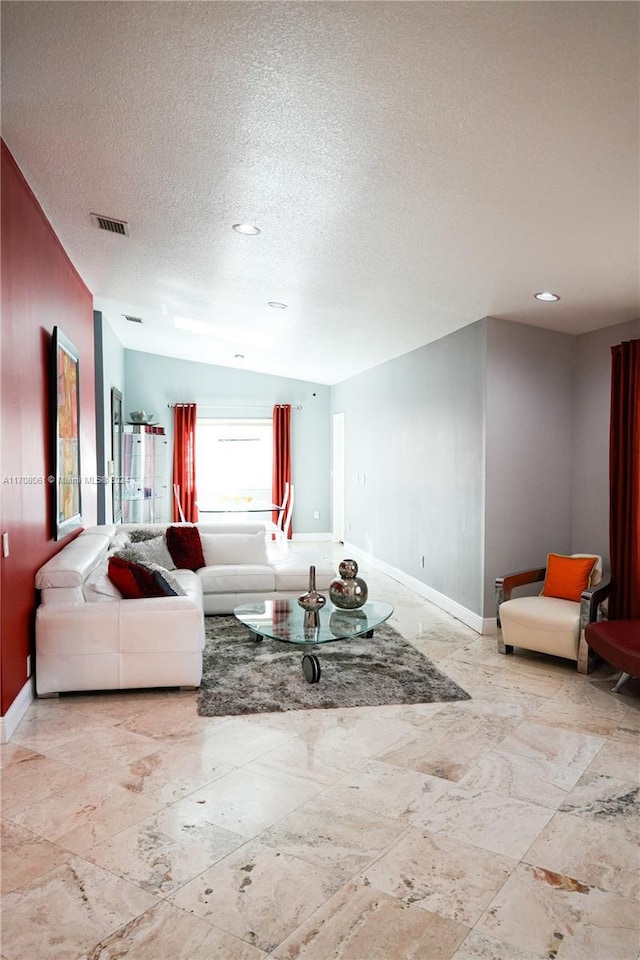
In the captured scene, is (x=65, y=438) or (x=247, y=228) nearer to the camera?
(x=247, y=228)

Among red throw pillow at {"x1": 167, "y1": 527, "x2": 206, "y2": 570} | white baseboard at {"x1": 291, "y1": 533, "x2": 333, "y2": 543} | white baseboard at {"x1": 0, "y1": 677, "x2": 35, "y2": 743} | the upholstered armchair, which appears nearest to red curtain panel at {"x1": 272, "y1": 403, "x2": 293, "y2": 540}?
white baseboard at {"x1": 291, "y1": 533, "x2": 333, "y2": 543}

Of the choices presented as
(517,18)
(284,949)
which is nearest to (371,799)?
(284,949)

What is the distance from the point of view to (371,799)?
2611mm

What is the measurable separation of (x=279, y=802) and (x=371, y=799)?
0.38m

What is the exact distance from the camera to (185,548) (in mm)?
5816

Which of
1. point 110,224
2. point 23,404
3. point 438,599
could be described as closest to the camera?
point 23,404

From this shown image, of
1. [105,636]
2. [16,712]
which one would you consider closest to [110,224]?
[105,636]

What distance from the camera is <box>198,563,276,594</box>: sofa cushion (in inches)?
220

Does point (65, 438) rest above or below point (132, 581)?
above

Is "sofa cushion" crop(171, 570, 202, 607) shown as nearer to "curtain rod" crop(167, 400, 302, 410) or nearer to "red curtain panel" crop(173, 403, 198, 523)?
"red curtain panel" crop(173, 403, 198, 523)

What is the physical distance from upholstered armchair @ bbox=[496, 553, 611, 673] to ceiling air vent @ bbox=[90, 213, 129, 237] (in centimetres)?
360

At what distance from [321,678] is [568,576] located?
→ 6.66ft

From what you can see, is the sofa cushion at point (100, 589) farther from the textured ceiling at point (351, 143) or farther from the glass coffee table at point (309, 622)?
the textured ceiling at point (351, 143)

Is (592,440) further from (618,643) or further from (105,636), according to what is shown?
(105,636)
